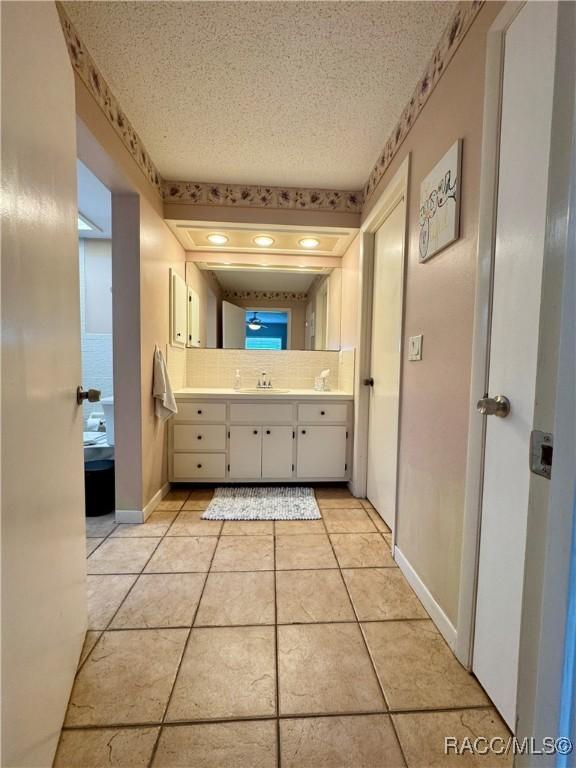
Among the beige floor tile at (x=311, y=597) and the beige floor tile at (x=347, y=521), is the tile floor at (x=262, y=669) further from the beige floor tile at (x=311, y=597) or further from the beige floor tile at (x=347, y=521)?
the beige floor tile at (x=347, y=521)

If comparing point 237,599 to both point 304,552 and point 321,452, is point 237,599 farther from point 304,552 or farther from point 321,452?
point 321,452

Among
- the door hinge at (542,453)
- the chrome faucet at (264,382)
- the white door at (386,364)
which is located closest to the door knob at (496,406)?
the door hinge at (542,453)

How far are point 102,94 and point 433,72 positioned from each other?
1.47 meters

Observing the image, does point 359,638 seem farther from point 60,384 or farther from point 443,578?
point 60,384

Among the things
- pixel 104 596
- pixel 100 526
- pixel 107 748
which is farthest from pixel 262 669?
pixel 100 526

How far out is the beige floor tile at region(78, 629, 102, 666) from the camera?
113 centimetres

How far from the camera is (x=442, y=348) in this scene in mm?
1276

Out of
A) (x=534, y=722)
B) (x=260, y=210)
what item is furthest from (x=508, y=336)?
(x=260, y=210)

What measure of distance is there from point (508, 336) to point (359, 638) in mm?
1177

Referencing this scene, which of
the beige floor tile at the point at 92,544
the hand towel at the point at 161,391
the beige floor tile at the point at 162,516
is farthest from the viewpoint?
the hand towel at the point at 161,391

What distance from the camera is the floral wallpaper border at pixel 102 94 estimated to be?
1.28 meters

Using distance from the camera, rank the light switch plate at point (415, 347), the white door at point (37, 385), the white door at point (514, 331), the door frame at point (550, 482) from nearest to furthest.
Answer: the door frame at point (550, 482), the white door at point (37, 385), the white door at point (514, 331), the light switch plate at point (415, 347)

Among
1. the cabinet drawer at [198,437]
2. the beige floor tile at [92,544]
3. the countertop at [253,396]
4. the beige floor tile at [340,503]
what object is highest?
the countertop at [253,396]

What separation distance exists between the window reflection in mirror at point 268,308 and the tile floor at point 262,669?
182 centimetres
